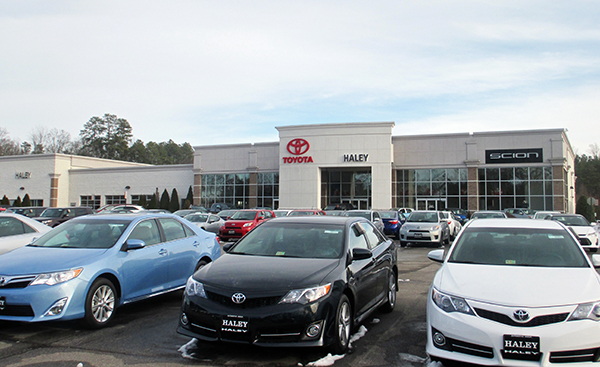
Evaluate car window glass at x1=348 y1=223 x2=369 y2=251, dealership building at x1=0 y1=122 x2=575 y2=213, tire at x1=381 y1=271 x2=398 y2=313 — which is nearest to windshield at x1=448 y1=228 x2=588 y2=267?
car window glass at x1=348 y1=223 x2=369 y2=251

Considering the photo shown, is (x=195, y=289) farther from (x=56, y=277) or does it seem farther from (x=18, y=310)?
(x=18, y=310)

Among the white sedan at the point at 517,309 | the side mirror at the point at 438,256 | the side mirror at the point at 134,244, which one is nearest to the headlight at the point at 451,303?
the white sedan at the point at 517,309

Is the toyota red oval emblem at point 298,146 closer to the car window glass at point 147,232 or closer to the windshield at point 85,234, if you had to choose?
the car window glass at point 147,232

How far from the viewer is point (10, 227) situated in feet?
29.9

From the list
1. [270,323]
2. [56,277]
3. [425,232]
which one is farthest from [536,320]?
[425,232]

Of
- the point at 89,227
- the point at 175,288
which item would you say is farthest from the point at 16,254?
the point at 175,288

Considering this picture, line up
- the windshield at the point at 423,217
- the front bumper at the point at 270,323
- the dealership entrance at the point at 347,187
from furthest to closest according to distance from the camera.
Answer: the dealership entrance at the point at 347,187 → the windshield at the point at 423,217 → the front bumper at the point at 270,323

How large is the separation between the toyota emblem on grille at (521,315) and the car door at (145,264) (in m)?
5.15

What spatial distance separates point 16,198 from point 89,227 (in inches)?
2396

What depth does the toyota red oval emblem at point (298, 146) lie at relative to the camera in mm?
44219

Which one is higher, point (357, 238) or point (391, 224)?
point (357, 238)

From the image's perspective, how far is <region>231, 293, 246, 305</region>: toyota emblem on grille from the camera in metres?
4.89

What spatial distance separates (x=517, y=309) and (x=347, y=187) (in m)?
43.0

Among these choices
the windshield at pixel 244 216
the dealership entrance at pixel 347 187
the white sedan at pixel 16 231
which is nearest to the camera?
the white sedan at pixel 16 231
